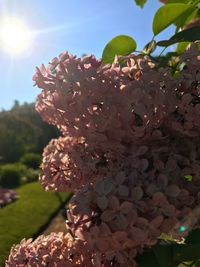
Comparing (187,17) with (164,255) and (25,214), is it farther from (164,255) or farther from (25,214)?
(25,214)

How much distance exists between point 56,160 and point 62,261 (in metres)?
0.23

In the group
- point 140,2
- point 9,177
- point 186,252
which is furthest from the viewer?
point 9,177

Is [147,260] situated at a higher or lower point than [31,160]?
lower

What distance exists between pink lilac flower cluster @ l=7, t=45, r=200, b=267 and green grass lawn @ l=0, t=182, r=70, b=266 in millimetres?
4859

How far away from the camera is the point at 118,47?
1.28 m

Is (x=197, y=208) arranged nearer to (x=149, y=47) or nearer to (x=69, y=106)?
(x=69, y=106)

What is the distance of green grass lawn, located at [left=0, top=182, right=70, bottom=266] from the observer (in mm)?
7627

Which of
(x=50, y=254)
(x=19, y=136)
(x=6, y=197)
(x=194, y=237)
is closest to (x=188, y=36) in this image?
(x=194, y=237)

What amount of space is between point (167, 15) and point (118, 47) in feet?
0.46

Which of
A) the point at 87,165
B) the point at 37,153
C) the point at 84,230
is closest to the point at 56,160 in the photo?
the point at 87,165

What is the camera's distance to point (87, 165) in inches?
40.7

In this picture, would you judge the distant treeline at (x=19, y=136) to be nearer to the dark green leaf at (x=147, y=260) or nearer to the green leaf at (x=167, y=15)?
the green leaf at (x=167, y=15)

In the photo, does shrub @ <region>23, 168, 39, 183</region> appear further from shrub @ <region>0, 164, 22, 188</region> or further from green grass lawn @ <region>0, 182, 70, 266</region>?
green grass lawn @ <region>0, 182, 70, 266</region>

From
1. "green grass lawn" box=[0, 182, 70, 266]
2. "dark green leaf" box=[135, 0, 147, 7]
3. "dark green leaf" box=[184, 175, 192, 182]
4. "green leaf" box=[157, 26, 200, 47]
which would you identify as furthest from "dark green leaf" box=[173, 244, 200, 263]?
"green grass lawn" box=[0, 182, 70, 266]
